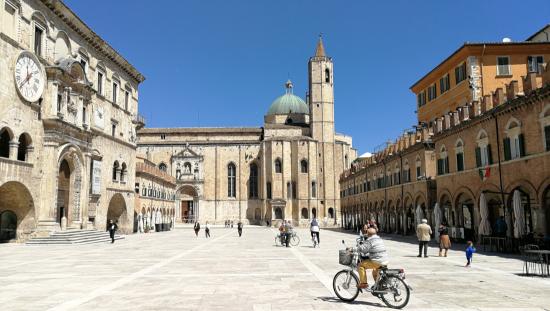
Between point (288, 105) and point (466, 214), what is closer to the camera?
point (466, 214)

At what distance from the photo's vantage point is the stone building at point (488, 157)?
1969cm

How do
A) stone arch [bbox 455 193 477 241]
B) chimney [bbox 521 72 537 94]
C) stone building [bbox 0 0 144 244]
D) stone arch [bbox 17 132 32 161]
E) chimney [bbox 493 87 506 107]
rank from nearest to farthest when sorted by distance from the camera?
1. chimney [bbox 521 72 537 94]
2. chimney [bbox 493 87 506 107]
3. stone building [bbox 0 0 144 244]
4. stone arch [bbox 455 193 477 241]
5. stone arch [bbox 17 132 32 161]

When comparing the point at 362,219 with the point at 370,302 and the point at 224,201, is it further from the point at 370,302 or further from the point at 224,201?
the point at 370,302

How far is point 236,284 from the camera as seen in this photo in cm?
1205

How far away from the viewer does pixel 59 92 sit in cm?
2989

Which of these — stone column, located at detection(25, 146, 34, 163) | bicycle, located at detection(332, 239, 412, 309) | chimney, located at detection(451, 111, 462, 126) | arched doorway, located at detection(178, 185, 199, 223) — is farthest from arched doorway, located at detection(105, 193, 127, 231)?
bicycle, located at detection(332, 239, 412, 309)

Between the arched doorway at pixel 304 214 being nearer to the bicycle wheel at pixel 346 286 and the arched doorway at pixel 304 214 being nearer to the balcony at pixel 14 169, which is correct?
the balcony at pixel 14 169

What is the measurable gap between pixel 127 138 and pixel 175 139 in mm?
36315

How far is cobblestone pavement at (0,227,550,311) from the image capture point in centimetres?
943

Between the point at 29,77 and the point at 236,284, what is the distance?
21.6 meters

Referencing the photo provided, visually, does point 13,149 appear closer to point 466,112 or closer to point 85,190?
point 85,190

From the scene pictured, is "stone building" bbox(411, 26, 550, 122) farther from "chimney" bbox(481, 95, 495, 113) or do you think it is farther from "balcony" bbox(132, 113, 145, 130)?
"balcony" bbox(132, 113, 145, 130)

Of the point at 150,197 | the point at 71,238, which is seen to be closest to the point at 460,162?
the point at 71,238

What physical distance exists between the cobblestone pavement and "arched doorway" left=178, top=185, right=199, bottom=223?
185 ft
